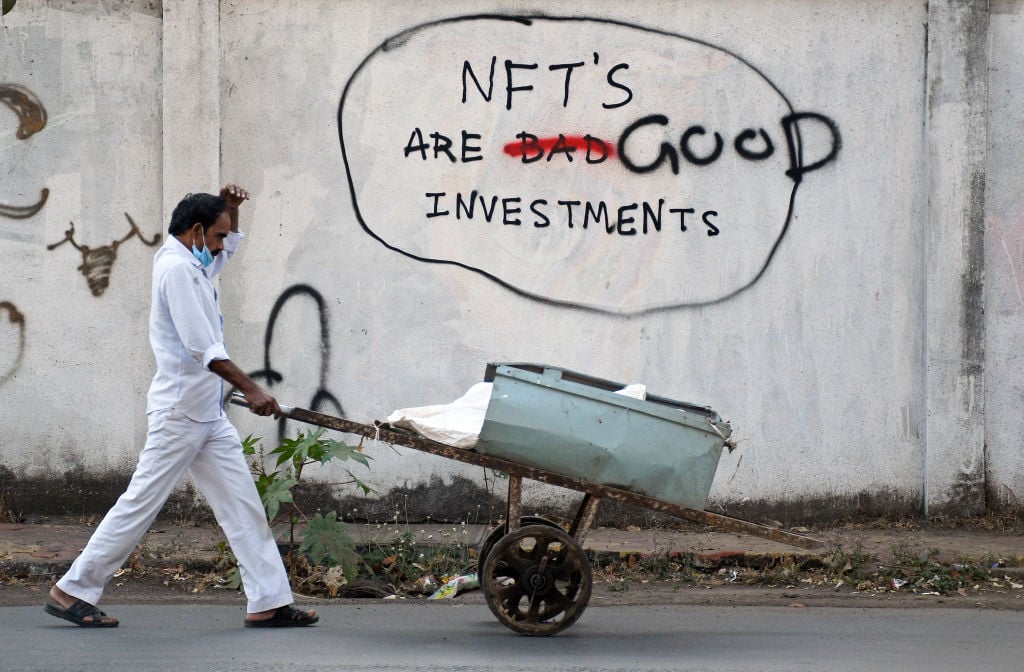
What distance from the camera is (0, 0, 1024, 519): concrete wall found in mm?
7418

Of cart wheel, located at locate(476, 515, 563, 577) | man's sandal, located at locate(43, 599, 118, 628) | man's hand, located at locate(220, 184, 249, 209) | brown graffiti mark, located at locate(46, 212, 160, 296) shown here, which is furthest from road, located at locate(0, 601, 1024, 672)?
brown graffiti mark, located at locate(46, 212, 160, 296)

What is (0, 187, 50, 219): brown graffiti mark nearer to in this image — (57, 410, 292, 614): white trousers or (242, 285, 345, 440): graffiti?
(242, 285, 345, 440): graffiti

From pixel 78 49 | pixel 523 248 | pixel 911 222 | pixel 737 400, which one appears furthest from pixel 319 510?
pixel 911 222

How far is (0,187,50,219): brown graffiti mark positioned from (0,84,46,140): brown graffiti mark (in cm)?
36

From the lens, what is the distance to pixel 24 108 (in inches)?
293

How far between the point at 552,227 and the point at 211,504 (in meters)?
3.08

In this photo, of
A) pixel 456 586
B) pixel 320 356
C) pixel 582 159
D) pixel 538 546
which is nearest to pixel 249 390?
pixel 538 546

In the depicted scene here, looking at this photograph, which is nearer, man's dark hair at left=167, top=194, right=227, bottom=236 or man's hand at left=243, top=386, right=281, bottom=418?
man's hand at left=243, top=386, right=281, bottom=418

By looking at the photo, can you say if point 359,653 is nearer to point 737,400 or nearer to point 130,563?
point 130,563

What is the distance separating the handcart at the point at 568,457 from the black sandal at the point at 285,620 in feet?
2.59

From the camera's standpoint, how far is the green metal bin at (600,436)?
4.89m

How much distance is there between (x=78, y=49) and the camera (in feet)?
24.4

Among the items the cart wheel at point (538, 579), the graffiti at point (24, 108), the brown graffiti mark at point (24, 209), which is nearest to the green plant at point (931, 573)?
the cart wheel at point (538, 579)

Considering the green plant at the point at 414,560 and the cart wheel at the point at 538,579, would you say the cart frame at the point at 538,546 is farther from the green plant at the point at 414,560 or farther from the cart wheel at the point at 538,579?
the green plant at the point at 414,560
